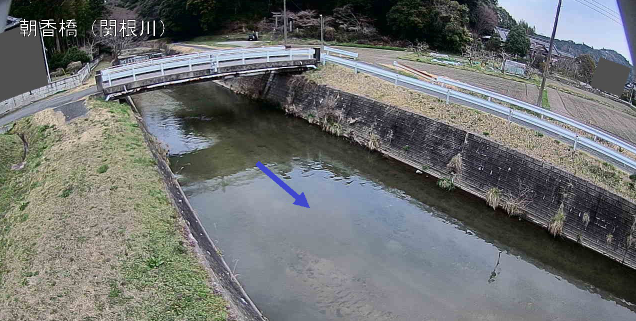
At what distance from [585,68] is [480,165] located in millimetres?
27959

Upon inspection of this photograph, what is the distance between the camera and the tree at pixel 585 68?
33688mm

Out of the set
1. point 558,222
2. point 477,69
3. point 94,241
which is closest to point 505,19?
point 477,69

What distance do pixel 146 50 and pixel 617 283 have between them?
129 ft

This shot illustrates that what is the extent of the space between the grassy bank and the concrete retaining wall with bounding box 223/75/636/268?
28.5 ft

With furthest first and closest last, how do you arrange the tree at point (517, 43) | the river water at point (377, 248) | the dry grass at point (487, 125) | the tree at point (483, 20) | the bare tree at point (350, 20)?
the tree at point (483, 20) → the tree at point (517, 43) → the bare tree at point (350, 20) → the dry grass at point (487, 125) → the river water at point (377, 248)

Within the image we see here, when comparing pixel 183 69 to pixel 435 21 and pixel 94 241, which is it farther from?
pixel 435 21

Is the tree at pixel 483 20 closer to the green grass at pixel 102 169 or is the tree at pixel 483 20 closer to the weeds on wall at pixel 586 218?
the weeds on wall at pixel 586 218

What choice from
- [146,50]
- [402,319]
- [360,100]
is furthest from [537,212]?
[146,50]

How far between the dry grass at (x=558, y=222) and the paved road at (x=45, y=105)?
16962 mm

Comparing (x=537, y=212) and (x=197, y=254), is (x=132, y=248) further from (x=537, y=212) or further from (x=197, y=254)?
(x=537, y=212)

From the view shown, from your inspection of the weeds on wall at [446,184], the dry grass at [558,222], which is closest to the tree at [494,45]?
the weeds on wall at [446,184]

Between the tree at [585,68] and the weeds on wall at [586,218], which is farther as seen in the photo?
the tree at [585,68]

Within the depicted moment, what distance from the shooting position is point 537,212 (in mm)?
11898
